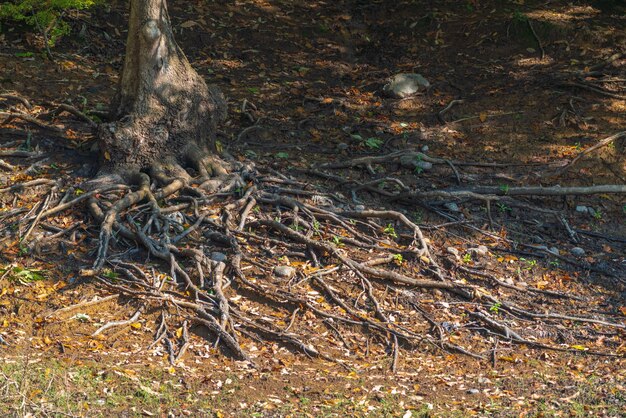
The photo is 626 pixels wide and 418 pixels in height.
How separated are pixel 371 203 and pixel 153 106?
231cm

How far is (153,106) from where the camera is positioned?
834 cm

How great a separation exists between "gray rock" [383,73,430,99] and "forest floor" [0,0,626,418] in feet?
0.56

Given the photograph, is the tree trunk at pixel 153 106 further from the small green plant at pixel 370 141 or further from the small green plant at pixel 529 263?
the small green plant at pixel 529 263

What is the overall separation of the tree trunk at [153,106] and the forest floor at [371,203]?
51 centimetres

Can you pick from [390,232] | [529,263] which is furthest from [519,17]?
[390,232]

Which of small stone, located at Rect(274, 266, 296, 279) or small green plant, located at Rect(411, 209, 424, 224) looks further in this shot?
small green plant, located at Rect(411, 209, 424, 224)

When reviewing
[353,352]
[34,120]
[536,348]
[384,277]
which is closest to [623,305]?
[536,348]

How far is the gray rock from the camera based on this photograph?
11.4 m

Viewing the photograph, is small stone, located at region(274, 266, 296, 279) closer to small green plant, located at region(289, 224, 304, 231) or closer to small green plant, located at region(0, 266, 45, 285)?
small green plant, located at region(289, 224, 304, 231)

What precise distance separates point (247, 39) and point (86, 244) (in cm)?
596

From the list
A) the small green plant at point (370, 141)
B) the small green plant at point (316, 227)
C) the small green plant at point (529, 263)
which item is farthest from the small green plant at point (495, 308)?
the small green plant at point (370, 141)

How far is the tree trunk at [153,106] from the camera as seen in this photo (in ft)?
27.1

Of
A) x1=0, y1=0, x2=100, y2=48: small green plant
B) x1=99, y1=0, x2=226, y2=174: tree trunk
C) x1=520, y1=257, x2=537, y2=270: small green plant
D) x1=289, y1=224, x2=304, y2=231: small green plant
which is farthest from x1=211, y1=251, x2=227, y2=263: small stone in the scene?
x1=0, y1=0, x2=100, y2=48: small green plant

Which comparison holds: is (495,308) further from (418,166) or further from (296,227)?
(418,166)
